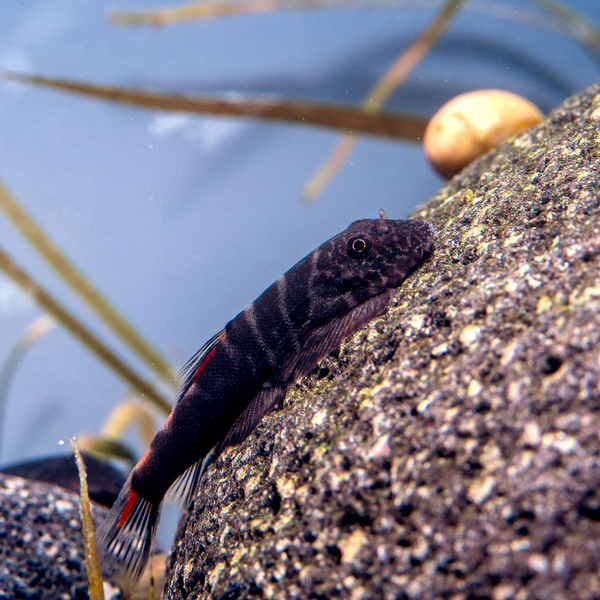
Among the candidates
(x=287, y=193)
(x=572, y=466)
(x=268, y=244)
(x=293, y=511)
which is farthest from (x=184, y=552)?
(x=287, y=193)

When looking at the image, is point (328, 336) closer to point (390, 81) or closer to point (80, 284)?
point (80, 284)

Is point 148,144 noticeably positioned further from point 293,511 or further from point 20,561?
point 293,511

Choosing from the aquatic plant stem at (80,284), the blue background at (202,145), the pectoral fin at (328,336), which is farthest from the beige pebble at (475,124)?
the aquatic plant stem at (80,284)

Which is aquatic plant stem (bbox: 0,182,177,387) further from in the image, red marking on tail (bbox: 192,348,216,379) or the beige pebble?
the beige pebble

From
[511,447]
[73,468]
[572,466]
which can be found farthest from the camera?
[73,468]

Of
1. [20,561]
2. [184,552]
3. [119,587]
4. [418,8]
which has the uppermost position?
[418,8]

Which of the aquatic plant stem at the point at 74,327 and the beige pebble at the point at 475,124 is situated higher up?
the aquatic plant stem at the point at 74,327

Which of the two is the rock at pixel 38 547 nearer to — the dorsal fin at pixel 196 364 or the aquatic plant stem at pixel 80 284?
the dorsal fin at pixel 196 364
